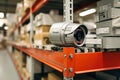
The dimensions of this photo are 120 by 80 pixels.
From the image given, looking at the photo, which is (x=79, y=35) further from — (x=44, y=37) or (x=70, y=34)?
(x=44, y=37)

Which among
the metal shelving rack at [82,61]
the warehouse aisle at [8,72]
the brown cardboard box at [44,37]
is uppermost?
the brown cardboard box at [44,37]

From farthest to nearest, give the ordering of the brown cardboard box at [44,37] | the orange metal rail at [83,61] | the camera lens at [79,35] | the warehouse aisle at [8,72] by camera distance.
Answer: the warehouse aisle at [8,72]
the brown cardboard box at [44,37]
the camera lens at [79,35]
the orange metal rail at [83,61]

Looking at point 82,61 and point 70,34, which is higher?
point 70,34

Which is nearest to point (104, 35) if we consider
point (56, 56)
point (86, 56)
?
point (86, 56)

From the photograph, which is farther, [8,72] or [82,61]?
[8,72]

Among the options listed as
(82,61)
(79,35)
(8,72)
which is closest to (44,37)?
(79,35)

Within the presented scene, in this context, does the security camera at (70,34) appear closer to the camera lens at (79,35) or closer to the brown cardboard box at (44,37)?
the camera lens at (79,35)

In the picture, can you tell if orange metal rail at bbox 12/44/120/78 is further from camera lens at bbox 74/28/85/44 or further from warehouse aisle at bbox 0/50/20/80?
warehouse aisle at bbox 0/50/20/80

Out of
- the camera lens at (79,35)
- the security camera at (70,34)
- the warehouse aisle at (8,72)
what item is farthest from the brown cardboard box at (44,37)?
the warehouse aisle at (8,72)

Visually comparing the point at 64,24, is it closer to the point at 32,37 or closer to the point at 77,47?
Result: the point at 77,47

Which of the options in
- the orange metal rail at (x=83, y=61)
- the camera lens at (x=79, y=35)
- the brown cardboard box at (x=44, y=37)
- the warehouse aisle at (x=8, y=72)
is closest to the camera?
the orange metal rail at (x=83, y=61)

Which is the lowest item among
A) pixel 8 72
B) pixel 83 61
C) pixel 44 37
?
pixel 8 72

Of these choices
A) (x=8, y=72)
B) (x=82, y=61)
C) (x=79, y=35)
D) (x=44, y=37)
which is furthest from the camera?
(x=8, y=72)

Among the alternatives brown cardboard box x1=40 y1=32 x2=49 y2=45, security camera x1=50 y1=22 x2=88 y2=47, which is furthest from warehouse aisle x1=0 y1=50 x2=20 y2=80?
security camera x1=50 y1=22 x2=88 y2=47
